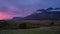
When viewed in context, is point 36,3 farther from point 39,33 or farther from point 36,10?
point 39,33

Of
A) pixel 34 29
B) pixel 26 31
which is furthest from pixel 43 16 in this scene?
pixel 26 31

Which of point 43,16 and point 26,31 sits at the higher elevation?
point 43,16

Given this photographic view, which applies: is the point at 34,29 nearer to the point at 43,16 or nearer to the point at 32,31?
the point at 32,31

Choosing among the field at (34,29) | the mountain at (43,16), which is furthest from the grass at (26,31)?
the mountain at (43,16)

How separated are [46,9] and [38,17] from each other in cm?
20

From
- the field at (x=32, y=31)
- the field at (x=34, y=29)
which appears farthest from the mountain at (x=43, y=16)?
the field at (x=32, y=31)

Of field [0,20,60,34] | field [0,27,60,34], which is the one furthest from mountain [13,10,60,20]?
field [0,27,60,34]

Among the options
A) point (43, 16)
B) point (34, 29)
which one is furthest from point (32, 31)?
point (43, 16)

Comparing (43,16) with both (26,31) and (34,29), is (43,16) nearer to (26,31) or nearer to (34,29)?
(34,29)

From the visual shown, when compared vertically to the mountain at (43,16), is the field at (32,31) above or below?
below

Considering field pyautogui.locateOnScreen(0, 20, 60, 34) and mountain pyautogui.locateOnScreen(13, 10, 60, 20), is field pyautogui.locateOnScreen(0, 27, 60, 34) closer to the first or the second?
field pyautogui.locateOnScreen(0, 20, 60, 34)

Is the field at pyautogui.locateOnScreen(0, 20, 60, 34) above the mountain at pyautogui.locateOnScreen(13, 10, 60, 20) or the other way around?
the other way around

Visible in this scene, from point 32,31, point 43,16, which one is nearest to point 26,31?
point 32,31

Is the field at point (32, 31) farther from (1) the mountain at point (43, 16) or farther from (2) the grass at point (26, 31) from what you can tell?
(1) the mountain at point (43, 16)
